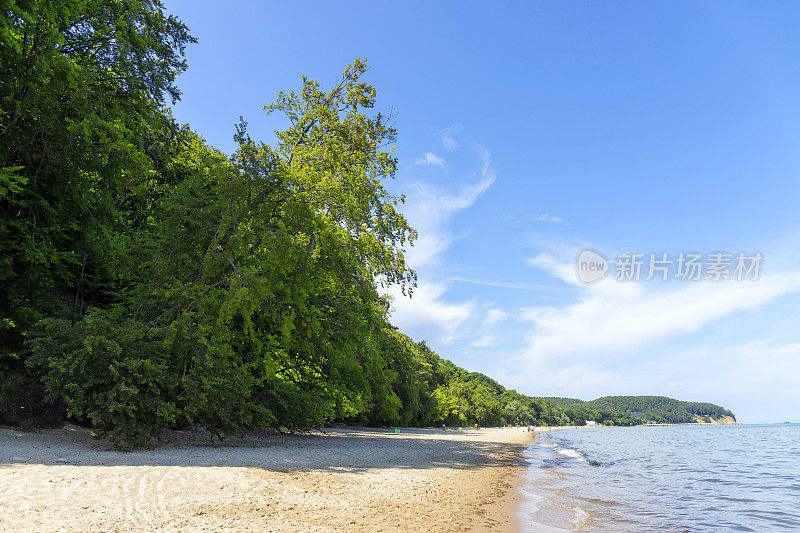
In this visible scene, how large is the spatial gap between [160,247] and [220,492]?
10.5m

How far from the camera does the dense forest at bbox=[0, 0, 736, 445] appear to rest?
12.7 metres

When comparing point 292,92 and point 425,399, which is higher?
point 292,92

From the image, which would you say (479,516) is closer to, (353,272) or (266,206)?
(353,272)

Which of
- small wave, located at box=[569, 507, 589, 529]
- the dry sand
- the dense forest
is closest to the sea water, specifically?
small wave, located at box=[569, 507, 589, 529]

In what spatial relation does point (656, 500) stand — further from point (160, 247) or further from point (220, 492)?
point (160, 247)

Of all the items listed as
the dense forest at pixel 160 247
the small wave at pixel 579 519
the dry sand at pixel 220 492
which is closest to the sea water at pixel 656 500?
the small wave at pixel 579 519

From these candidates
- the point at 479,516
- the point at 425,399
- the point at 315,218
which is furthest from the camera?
the point at 425,399

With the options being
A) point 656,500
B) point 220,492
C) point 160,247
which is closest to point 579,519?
point 656,500

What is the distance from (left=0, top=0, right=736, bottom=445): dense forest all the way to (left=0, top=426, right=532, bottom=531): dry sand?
192cm

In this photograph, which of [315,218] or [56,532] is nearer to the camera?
[56,532]

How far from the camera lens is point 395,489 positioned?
9.87m

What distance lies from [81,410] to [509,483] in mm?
12796

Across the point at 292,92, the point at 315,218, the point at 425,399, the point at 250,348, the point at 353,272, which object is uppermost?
the point at 292,92

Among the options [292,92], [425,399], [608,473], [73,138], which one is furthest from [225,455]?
[425,399]
